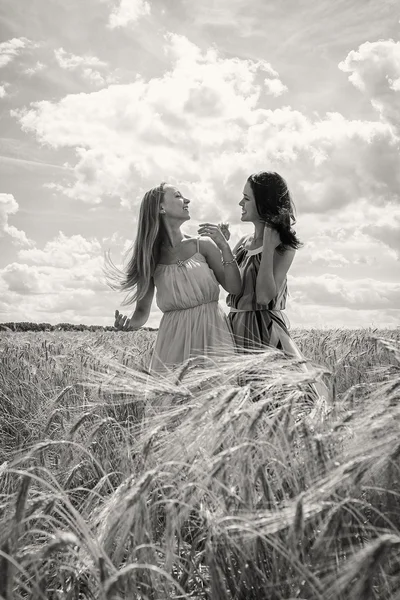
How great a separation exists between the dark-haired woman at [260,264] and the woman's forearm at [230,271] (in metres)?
0.10

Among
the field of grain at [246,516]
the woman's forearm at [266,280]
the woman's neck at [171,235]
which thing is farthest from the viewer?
the woman's neck at [171,235]

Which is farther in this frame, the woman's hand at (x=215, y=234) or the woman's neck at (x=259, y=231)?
the woman's neck at (x=259, y=231)

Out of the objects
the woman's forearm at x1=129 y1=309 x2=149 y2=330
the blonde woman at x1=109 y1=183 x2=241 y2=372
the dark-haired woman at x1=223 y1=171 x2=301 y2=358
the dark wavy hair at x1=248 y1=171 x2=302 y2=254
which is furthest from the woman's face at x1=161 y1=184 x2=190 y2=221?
the woman's forearm at x1=129 y1=309 x2=149 y2=330

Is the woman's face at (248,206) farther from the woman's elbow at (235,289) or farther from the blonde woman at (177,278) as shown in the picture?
the woman's elbow at (235,289)

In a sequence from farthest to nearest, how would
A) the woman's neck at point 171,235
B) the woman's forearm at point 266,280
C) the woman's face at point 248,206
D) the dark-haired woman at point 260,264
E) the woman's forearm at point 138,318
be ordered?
the woman's forearm at point 138,318
the woman's neck at point 171,235
the woman's face at point 248,206
the dark-haired woman at point 260,264
the woman's forearm at point 266,280

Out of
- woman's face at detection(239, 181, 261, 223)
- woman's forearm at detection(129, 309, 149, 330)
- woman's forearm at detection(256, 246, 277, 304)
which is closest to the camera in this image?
woman's forearm at detection(256, 246, 277, 304)

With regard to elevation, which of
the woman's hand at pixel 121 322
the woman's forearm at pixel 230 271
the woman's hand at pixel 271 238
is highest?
the woman's hand at pixel 271 238

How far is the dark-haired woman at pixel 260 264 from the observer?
3.75 metres

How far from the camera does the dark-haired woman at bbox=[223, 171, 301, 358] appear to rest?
3752 millimetres

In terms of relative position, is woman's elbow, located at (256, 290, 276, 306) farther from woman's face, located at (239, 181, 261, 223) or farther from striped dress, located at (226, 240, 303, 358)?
woman's face, located at (239, 181, 261, 223)

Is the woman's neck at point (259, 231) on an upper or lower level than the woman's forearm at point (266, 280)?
upper

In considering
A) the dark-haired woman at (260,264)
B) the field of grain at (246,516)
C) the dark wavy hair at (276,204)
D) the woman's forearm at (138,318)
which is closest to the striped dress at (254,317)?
the dark-haired woman at (260,264)

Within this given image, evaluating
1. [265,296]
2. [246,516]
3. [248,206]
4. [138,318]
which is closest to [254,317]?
[265,296]

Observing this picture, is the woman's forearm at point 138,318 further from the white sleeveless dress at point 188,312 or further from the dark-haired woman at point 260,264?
the dark-haired woman at point 260,264
